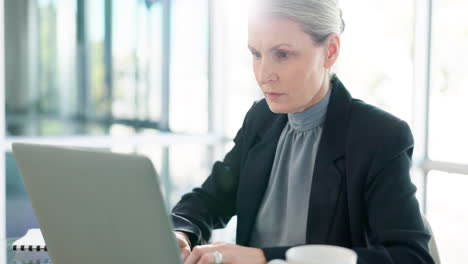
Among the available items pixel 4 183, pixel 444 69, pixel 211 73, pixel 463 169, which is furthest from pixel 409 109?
pixel 4 183

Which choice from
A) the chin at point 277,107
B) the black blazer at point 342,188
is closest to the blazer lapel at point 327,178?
the black blazer at point 342,188

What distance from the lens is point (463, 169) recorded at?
288cm

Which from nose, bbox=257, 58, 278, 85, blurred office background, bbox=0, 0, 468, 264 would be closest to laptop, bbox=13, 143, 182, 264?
nose, bbox=257, 58, 278, 85

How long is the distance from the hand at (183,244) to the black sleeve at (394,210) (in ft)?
1.25

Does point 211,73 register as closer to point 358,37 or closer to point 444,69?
point 358,37

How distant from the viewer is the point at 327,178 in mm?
→ 1486

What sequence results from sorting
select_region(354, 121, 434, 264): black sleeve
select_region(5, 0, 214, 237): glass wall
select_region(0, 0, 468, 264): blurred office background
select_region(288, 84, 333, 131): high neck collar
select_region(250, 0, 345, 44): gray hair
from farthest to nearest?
select_region(5, 0, 214, 237): glass wall < select_region(0, 0, 468, 264): blurred office background < select_region(288, 84, 333, 131): high neck collar < select_region(250, 0, 345, 44): gray hair < select_region(354, 121, 434, 264): black sleeve

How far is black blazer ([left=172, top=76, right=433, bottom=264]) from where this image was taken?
126cm

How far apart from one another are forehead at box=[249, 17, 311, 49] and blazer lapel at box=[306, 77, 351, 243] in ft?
0.71

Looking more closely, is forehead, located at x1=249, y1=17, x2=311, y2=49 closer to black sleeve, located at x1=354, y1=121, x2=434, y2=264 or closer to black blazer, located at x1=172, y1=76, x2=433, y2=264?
black blazer, located at x1=172, y1=76, x2=433, y2=264

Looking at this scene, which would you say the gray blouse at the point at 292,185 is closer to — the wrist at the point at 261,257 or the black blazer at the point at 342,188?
the black blazer at the point at 342,188

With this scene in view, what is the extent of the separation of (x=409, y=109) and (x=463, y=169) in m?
0.47

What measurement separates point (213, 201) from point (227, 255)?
584 mm

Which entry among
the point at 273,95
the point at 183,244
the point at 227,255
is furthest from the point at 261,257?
the point at 273,95
